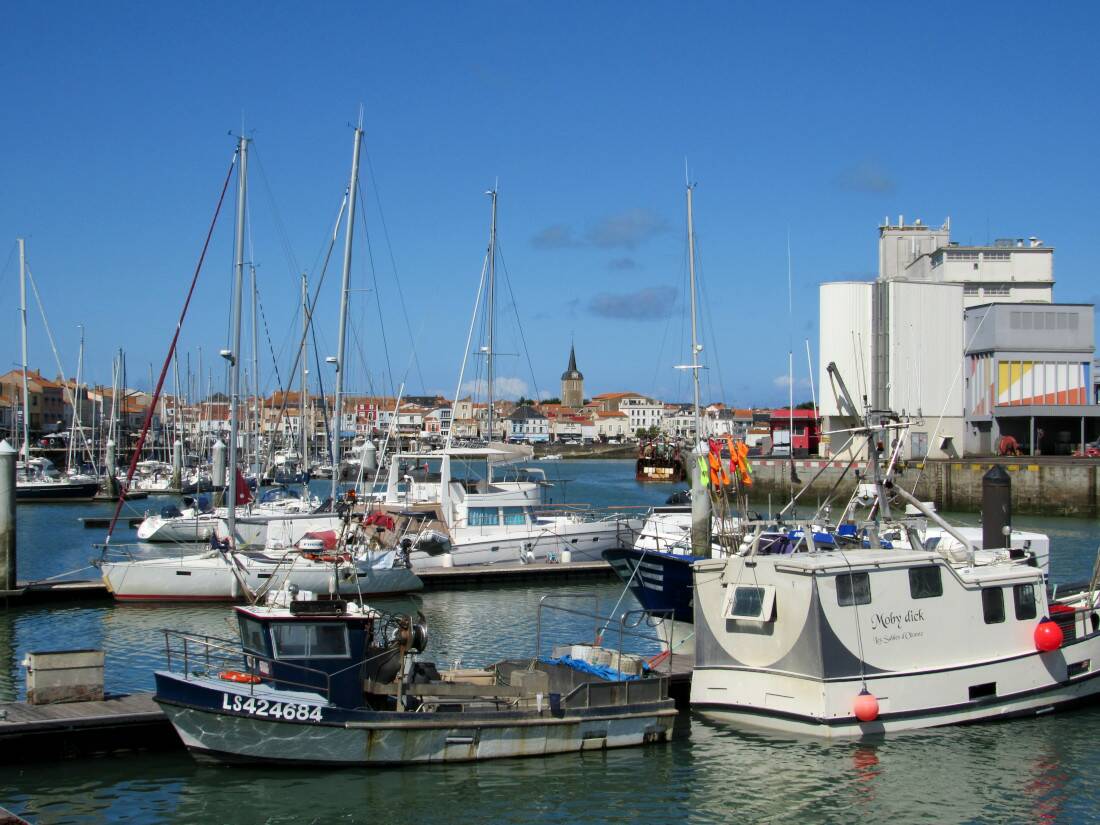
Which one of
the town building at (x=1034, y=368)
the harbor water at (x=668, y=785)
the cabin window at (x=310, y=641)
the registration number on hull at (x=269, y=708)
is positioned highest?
the town building at (x=1034, y=368)

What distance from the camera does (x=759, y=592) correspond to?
17375 millimetres

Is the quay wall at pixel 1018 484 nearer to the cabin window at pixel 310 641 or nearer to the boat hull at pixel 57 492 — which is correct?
the cabin window at pixel 310 641

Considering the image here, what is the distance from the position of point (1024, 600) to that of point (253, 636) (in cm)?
1260

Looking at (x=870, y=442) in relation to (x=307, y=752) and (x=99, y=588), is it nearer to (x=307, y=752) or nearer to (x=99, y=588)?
(x=307, y=752)

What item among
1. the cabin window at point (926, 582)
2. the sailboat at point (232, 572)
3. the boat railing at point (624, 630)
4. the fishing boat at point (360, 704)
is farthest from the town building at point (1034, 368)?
the fishing boat at point (360, 704)

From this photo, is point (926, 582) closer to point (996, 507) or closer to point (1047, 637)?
point (1047, 637)

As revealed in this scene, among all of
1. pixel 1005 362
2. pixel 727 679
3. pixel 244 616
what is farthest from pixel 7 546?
pixel 1005 362

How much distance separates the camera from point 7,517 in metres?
28.2

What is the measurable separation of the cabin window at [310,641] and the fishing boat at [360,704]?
1 centimetres

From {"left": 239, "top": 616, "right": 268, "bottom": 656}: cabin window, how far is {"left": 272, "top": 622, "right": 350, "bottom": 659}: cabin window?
8.9 inches

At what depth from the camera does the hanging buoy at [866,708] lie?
1650 cm

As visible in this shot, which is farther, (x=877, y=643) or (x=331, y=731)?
(x=877, y=643)

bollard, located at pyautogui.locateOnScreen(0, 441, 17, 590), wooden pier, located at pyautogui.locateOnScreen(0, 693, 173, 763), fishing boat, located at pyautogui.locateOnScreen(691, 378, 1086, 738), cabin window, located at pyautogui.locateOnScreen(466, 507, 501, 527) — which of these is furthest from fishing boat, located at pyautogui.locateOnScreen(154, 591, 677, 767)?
cabin window, located at pyautogui.locateOnScreen(466, 507, 501, 527)

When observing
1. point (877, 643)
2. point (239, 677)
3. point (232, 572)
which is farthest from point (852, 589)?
point (232, 572)
